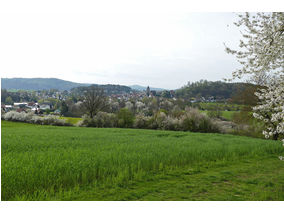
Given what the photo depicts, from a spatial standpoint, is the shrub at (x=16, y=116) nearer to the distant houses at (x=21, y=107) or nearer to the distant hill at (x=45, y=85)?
the distant houses at (x=21, y=107)

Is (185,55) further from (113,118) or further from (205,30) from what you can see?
(113,118)

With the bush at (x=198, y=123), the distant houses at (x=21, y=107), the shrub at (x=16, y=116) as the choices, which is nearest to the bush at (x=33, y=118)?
the shrub at (x=16, y=116)

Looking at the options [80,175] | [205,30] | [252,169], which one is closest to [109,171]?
[80,175]

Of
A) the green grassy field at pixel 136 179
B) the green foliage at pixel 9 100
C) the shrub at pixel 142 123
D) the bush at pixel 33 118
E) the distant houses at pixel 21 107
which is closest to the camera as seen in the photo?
the green grassy field at pixel 136 179

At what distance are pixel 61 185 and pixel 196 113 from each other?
2627 centimetres

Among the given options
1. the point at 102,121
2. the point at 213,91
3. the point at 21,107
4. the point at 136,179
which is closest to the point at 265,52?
the point at 136,179

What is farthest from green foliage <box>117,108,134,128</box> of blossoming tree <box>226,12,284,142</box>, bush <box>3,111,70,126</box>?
blossoming tree <box>226,12,284,142</box>

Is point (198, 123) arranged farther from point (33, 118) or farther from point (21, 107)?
point (21, 107)

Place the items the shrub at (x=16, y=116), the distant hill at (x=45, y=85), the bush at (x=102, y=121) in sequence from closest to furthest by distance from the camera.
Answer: the bush at (x=102, y=121), the shrub at (x=16, y=116), the distant hill at (x=45, y=85)

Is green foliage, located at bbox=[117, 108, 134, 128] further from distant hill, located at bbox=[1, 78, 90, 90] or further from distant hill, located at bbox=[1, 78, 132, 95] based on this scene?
distant hill, located at bbox=[1, 78, 90, 90]

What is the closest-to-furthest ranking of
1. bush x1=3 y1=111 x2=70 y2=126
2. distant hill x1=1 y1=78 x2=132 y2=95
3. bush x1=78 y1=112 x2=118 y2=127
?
bush x1=78 y1=112 x2=118 y2=127, bush x1=3 y1=111 x2=70 y2=126, distant hill x1=1 y1=78 x2=132 y2=95

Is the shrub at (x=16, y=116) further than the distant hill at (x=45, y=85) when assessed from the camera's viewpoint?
No

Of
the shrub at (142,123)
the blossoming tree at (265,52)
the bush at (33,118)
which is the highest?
the blossoming tree at (265,52)

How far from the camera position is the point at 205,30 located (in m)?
12.6
